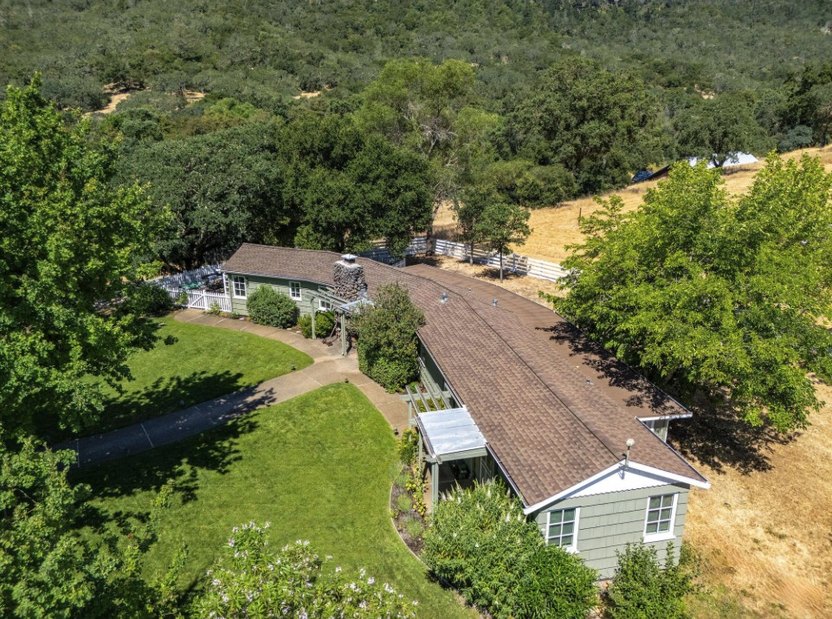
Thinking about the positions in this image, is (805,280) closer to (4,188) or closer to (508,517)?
(508,517)

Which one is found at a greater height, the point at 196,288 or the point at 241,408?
the point at 196,288

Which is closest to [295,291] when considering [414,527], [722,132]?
[414,527]

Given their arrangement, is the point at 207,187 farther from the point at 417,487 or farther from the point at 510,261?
the point at 417,487

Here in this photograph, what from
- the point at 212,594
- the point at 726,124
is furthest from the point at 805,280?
the point at 726,124

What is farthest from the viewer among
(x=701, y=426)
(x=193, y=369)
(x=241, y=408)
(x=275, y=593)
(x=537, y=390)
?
(x=193, y=369)

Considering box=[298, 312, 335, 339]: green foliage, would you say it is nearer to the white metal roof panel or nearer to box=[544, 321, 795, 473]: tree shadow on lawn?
box=[544, 321, 795, 473]: tree shadow on lawn

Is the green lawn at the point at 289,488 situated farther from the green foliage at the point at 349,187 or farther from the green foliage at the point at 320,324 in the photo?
the green foliage at the point at 349,187

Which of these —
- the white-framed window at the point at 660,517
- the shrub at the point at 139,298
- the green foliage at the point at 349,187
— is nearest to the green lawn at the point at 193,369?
the shrub at the point at 139,298
